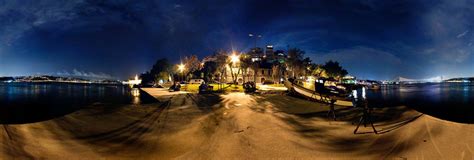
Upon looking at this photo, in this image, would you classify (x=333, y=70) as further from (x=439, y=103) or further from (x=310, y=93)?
(x=310, y=93)

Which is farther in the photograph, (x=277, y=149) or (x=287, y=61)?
(x=287, y=61)

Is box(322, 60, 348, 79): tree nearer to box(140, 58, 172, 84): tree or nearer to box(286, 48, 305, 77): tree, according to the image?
box(286, 48, 305, 77): tree

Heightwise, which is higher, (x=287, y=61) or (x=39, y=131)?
(x=287, y=61)

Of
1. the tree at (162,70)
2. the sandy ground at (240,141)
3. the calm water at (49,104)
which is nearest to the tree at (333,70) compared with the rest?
the tree at (162,70)

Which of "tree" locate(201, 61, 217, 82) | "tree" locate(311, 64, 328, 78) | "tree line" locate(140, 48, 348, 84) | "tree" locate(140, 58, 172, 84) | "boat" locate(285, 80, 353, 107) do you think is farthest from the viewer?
"tree" locate(140, 58, 172, 84)

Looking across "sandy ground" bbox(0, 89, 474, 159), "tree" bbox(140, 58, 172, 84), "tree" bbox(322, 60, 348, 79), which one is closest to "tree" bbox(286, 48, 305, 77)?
"tree" bbox(322, 60, 348, 79)

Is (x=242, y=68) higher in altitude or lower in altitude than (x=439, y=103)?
higher

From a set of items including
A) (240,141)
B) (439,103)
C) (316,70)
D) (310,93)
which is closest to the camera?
(240,141)

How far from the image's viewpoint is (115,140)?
848 cm

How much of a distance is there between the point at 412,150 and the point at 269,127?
4.30 meters

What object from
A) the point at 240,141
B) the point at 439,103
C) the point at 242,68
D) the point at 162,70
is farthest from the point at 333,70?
the point at 240,141

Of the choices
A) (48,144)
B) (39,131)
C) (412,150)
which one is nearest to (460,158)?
(412,150)

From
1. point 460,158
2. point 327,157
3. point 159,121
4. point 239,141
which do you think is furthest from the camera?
point 159,121

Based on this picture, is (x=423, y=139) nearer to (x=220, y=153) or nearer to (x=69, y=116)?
(x=220, y=153)
